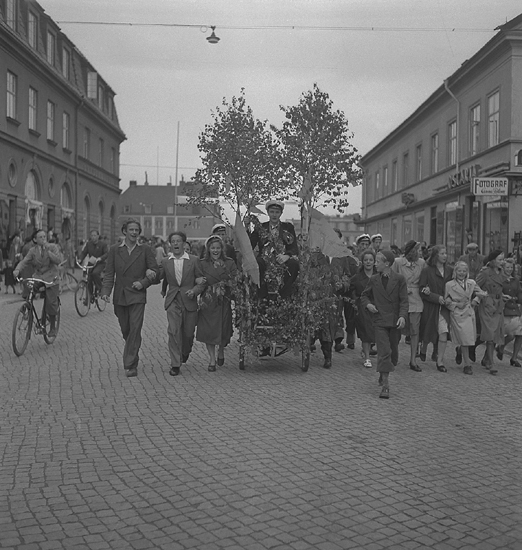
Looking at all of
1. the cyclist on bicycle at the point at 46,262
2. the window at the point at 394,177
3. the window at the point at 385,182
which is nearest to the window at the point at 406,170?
the window at the point at 394,177

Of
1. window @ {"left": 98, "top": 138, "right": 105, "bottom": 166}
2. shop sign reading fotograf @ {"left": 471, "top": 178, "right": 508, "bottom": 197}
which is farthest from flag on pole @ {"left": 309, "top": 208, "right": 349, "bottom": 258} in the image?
window @ {"left": 98, "top": 138, "right": 105, "bottom": 166}

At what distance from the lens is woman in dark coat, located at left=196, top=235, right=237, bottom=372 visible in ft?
31.3

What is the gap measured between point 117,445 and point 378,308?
146 inches

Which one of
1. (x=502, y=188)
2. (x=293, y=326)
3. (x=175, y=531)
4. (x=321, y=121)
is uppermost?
(x=321, y=121)

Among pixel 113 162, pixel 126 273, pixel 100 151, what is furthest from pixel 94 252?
pixel 113 162

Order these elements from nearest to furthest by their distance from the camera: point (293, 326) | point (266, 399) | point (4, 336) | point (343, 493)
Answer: point (343, 493), point (266, 399), point (293, 326), point (4, 336)

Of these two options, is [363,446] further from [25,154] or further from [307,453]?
[25,154]

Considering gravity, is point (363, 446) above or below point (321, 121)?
below

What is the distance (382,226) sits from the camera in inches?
1903

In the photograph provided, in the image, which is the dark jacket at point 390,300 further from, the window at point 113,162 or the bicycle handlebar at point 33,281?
the window at point 113,162

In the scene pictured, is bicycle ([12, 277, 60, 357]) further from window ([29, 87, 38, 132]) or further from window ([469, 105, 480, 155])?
window ([29, 87, 38, 132])

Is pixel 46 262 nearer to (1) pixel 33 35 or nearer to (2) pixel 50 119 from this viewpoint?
(1) pixel 33 35

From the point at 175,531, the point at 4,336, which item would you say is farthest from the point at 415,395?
the point at 4,336

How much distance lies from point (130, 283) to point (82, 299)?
7555 millimetres
